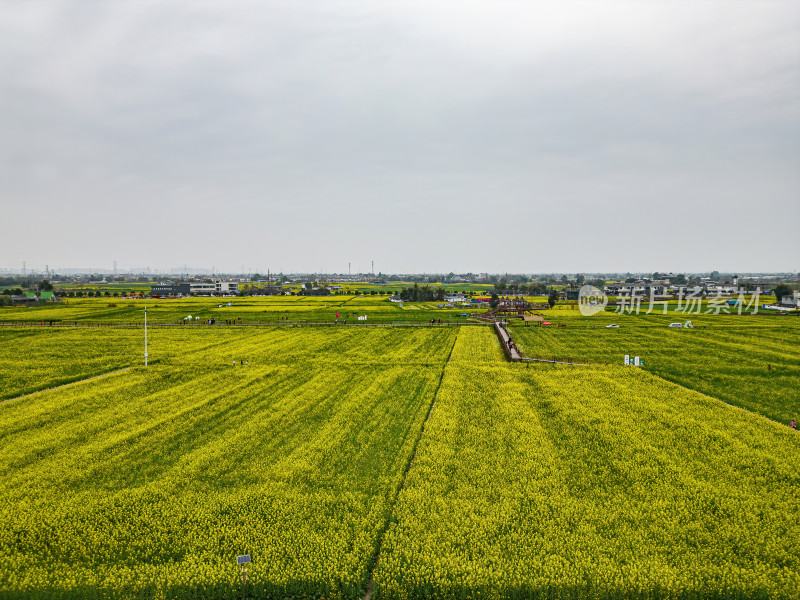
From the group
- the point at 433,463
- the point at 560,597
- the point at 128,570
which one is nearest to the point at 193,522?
the point at 128,570

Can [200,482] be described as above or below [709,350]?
below

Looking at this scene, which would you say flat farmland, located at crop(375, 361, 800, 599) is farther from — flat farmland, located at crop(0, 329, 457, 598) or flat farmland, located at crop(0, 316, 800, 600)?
flat farmland, located at crop(0, 329, 457, 598)

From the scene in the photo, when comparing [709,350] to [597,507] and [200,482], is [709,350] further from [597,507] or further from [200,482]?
[200,482]

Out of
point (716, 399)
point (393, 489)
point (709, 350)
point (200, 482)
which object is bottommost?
point (200, 482)

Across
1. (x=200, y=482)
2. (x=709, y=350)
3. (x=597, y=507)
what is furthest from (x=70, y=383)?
(x=709, y=350)

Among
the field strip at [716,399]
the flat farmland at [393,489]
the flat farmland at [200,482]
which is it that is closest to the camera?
the flat farmland at [393,489]

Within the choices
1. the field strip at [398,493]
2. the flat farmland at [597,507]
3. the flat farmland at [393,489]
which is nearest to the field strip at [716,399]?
the flat farmland at [393,489]

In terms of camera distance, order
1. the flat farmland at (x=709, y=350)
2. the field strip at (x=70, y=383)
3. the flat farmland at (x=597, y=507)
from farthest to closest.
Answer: the flat farmland at (x=709, y=350)
the field strip at (x=70, y=383)
the flat farmland at (x=597, y=507)

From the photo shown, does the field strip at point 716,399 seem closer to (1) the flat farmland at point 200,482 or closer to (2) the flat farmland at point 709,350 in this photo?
(2) the flat farmland at point 709,350

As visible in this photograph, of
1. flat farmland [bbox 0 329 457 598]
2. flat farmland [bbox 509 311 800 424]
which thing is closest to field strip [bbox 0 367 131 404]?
flat farmland [bbox 0 329 457 598]

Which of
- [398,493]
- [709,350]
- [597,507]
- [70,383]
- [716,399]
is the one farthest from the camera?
[709,350]

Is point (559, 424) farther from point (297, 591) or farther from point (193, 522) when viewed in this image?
point (193, 522)
